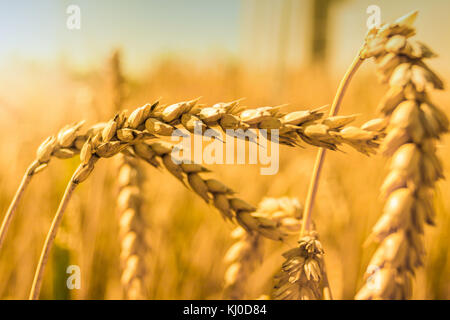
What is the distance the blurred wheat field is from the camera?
3.57 feet

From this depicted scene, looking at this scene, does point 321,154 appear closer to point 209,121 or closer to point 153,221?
point 209,121

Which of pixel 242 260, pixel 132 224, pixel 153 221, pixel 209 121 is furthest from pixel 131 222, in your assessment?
pixel 153 221

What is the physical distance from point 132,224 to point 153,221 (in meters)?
0.57

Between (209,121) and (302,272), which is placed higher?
(209,121)

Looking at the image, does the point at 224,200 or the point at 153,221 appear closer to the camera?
the point at 224,200

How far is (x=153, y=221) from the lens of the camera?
53.4 inches

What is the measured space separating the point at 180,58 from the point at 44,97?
12.6ft

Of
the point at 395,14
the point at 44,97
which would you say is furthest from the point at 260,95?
the point at 44,97

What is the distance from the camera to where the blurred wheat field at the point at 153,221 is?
1088 millimetres

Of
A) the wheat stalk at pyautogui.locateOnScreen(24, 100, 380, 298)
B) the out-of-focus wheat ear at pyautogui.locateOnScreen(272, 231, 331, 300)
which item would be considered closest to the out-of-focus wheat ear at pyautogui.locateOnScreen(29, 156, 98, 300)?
the wheat stalk at pyautogui.locateOnScreen(24, 100, 380, 298)

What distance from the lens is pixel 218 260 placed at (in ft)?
4.47

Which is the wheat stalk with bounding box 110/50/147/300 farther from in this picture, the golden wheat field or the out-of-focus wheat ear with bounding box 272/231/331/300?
the out-of-focus wheat ear with bounding box 272/231/331/300

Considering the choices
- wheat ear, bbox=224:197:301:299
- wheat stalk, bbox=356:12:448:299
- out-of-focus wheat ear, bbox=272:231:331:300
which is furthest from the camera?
wheat ear, bbox=224:197:301:299

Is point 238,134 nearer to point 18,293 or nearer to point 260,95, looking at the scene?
point 18,293
